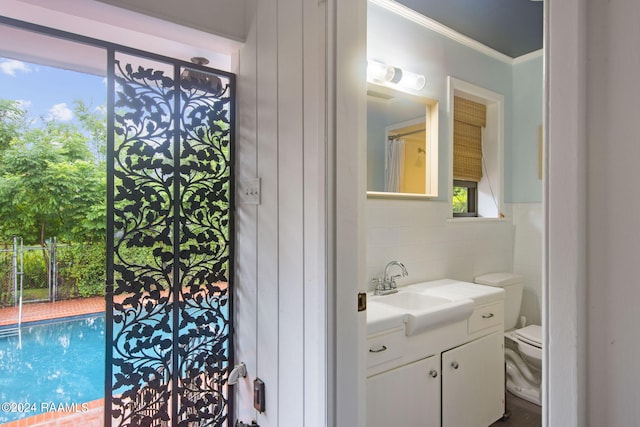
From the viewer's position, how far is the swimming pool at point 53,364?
3.33 m

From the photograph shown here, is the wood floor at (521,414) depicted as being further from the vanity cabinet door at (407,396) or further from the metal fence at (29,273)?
the metal fence at (29,273)

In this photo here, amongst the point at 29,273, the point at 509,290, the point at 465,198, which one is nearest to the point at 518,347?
the point at 509,290

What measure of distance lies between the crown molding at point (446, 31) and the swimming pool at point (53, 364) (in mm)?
3760

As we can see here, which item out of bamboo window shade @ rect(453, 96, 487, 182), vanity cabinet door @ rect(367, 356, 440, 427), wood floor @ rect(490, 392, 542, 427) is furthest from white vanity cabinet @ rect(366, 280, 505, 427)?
bamboo window shade @ rect(453, 96, 487, 182)

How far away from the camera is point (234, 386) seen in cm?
166

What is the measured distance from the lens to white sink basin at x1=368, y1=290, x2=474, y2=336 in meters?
1.57

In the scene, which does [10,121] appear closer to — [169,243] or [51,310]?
[51,310]

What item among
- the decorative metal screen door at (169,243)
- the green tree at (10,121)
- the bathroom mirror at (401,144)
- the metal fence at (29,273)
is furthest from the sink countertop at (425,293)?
the green tree at (10,121)

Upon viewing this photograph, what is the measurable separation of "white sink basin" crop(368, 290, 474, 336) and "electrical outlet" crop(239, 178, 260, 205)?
74cm

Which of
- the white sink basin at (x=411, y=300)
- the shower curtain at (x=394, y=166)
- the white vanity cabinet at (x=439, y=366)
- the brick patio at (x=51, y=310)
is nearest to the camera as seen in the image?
the white vanity cabinet at (x=439, y=366)

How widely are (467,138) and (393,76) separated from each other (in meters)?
0.93

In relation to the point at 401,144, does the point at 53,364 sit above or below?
below

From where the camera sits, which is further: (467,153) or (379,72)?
(467,153)

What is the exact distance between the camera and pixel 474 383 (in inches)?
73.9
